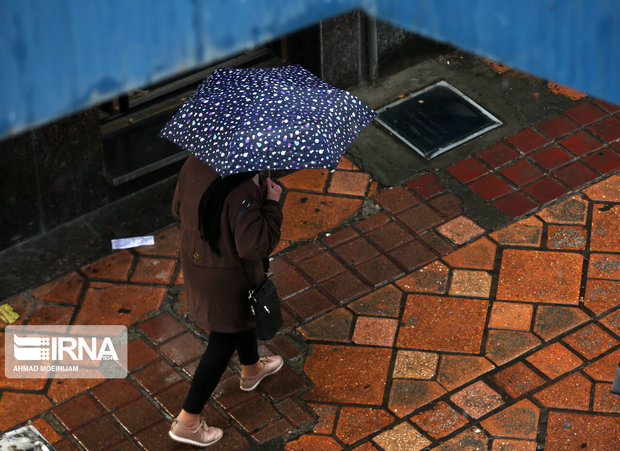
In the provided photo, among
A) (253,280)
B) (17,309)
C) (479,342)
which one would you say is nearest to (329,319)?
(479,342)

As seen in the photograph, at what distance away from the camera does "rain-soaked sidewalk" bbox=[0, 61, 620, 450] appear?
166 inches

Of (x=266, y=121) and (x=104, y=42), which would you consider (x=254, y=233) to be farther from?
(x=104, y=42)

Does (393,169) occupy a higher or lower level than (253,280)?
lower

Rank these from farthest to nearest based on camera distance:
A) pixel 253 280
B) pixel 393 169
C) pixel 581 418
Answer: pixel 393 169 < pixel 581 418 < pixel 253 280

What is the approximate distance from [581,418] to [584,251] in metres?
1.30

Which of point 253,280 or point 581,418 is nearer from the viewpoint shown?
point 253,280

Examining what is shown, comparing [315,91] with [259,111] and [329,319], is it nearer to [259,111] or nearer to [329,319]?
[259,111]

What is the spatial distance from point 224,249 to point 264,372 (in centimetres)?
116

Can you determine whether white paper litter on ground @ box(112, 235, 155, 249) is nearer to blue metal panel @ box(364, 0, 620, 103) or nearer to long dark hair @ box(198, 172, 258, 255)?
long dark hair @ box(198, 172, 258, 255)

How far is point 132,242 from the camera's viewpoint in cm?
539

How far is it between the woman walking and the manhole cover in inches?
105

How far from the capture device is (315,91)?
3.33 m

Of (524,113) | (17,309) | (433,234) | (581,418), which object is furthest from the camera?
(524,113)

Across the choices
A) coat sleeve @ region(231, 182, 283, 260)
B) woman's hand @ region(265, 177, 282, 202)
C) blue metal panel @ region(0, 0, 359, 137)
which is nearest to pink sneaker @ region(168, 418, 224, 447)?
coat sleeve @ region(231, 182, 283, 260)
